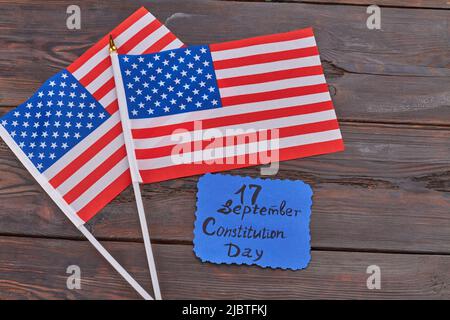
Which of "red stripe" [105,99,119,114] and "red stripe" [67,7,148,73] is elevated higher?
"red stripe" [67,7,148,73]

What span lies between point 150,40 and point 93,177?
0.94ft

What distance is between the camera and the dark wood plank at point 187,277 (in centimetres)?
93

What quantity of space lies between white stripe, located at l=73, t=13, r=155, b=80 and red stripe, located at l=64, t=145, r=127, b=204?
0.56 ft

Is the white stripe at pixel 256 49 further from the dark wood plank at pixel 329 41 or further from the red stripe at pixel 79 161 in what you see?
the red stripe at pixel 79 161

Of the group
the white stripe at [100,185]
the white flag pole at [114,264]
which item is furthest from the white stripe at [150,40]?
the white flag pole at [114,264]

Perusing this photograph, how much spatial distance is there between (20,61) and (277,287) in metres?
0.67

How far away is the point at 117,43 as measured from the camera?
3.18ft

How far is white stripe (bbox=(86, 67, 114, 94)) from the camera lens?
95 centimetres

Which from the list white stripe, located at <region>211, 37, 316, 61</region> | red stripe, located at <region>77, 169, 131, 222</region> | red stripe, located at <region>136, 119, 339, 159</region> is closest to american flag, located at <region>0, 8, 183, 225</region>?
red stripe, located at <region>77, 169, 131, 222</region>

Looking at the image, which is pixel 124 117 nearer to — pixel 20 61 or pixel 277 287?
pixel 20 61

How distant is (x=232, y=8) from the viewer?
3.25 feet

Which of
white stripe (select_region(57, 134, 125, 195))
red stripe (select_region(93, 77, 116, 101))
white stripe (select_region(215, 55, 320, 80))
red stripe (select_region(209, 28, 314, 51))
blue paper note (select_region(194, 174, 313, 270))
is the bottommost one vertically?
blue paper note (select_region(194, 174, 313, 270))

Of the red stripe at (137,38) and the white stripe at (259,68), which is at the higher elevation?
the red stripe at (137,38)

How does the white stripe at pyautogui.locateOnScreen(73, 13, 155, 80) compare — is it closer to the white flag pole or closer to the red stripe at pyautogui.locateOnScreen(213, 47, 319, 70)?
the red stripe at pyautogui.locateOnScreen(213, 47, 319, 70)
